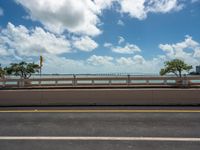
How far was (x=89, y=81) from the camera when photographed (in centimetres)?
2533

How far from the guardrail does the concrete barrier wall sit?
12570 mm

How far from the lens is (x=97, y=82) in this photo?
1003 inches

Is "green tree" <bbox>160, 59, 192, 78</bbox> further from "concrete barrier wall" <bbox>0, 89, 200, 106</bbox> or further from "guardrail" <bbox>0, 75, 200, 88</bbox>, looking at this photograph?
"concrete barrier wall" <bbox>0, 89, 200, 106</bbox>
